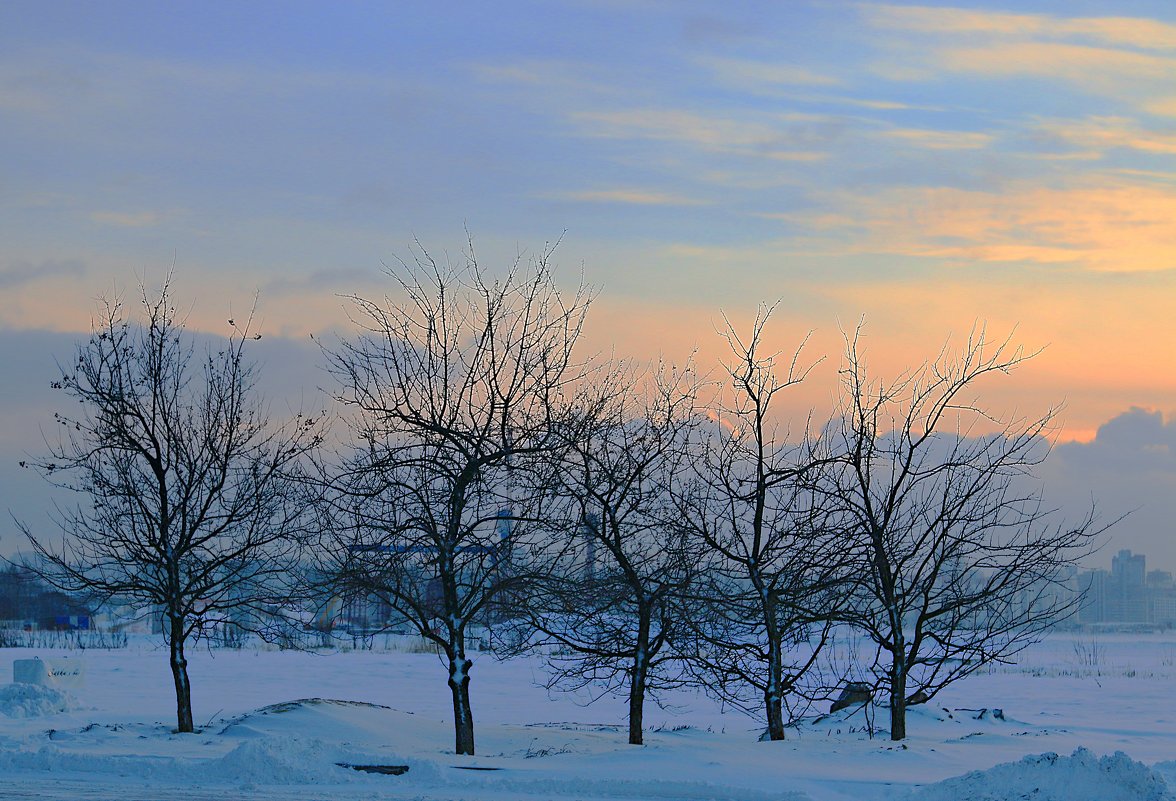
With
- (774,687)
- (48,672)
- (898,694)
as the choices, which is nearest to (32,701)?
(48,672)

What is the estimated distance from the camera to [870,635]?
49.3 feet

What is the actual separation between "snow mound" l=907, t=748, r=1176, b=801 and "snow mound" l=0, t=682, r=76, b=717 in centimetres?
1455

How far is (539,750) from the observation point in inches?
574

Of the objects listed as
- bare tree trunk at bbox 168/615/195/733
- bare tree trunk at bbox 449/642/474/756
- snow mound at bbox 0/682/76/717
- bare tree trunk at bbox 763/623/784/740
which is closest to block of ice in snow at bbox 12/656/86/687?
snow mound at bbox 0/682/76/717

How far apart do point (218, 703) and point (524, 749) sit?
34.2 feet

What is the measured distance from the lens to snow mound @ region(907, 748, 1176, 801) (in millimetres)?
10023

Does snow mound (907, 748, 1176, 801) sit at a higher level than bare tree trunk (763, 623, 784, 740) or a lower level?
lower

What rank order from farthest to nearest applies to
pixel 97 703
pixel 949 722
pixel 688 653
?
pixel 97 703
pixel 949 722
pixel 688 653

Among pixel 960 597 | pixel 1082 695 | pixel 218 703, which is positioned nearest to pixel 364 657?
pixel 218 703

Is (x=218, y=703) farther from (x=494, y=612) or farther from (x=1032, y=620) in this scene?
(x=1032, y=620)

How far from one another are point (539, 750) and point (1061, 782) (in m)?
6.45

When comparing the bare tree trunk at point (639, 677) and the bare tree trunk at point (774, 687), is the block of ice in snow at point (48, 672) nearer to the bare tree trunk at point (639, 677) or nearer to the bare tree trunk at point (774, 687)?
the bare tree trunk at point (639, 677)

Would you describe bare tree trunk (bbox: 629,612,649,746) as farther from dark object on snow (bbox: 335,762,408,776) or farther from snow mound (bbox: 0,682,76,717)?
snow mound (bbox: 0,682,76,717)

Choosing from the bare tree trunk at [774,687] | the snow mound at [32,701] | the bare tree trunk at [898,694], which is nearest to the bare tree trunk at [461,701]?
the bare tree trunk at [774,687]
